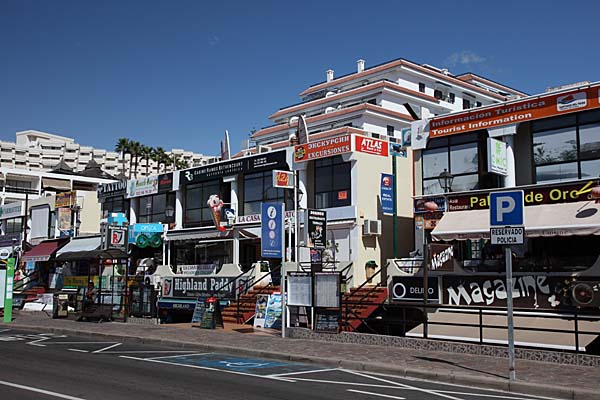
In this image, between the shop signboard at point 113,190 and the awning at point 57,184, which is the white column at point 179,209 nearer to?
the shop signboard at point 113,190

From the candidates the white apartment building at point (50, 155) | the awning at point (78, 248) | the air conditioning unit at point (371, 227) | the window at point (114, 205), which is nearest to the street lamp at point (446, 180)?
the air conditioning unit at point (371, 227)

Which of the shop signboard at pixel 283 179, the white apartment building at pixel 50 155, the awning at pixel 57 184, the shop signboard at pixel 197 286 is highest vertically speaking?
the white apartment building at pixel 50 155

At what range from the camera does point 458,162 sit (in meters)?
25.6

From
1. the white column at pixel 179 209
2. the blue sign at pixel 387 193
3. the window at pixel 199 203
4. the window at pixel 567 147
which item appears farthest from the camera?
the white column at pixel 179 209

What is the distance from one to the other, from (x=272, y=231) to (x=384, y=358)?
793 cm

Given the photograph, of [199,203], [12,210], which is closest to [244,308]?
[199,203]

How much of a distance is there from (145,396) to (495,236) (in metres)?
6.97

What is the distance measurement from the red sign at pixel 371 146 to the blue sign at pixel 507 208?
15516mm

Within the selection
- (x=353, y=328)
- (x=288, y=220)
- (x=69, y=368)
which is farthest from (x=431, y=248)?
(x=69, y=368)

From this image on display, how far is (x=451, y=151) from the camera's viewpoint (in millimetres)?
25828

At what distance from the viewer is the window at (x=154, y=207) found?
127 ft

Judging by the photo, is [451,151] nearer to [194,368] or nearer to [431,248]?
[431,248]

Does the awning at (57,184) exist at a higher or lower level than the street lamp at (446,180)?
higher

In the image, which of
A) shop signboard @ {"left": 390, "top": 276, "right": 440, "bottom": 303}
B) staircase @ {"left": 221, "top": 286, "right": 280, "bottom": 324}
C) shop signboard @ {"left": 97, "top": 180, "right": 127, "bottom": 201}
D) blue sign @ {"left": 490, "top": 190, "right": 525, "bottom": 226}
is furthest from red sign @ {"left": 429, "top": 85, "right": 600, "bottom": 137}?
shop signboard @ {"left": 97, "top": 180, "right": 127, "bottom": 201}
